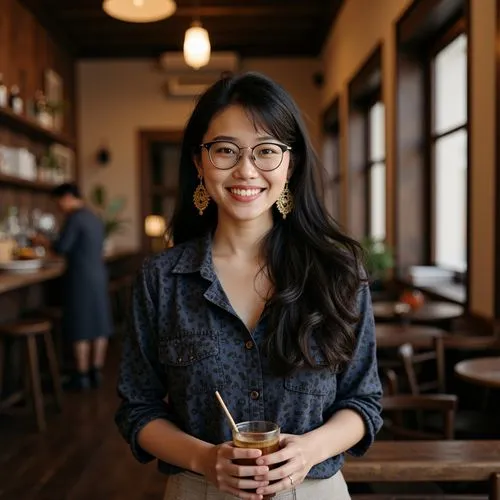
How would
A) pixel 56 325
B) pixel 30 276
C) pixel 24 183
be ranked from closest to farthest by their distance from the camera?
pixel 30 276
pixel 56 325
pixel 24 183

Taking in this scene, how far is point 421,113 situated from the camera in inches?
213

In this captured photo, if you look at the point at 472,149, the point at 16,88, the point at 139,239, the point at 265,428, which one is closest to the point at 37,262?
the point at 16,88

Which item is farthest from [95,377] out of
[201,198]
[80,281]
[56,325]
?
[201,198]

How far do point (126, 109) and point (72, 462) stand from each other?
7.02 metres

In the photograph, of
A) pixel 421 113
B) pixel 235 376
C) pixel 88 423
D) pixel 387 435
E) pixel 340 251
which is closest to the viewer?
pixel 235 376

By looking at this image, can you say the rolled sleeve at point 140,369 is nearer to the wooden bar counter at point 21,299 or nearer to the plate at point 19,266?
the wooden bar counter at point 21,299

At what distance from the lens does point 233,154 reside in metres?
1.33

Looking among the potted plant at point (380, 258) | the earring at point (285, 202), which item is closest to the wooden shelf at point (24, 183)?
the potted plant at point (380, 258)

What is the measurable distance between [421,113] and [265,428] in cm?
463

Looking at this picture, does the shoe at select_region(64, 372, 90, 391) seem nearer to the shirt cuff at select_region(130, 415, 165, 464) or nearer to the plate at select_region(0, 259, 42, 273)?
the plate at select_region(0, 259, 42, 273)

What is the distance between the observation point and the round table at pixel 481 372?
2.58 meters

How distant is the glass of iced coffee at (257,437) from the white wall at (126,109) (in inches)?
350

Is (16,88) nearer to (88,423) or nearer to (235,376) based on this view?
(88,423)

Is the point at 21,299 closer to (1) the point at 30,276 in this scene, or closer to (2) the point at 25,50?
(1) the point at 30,276
